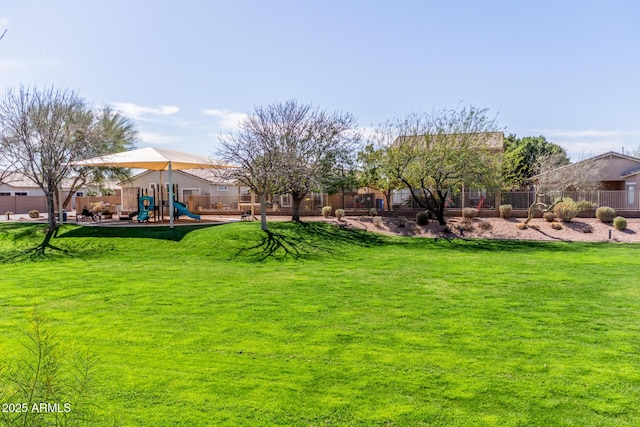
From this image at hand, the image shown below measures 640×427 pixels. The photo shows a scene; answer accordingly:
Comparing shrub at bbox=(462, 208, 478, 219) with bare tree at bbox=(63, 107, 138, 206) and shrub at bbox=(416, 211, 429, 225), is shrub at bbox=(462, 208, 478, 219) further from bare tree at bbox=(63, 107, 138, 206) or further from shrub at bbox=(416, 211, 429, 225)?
bare tree at bbox=(63, 107, 138, 206)

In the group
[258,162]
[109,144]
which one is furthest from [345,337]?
[109,144]

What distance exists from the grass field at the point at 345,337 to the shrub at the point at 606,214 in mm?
9540

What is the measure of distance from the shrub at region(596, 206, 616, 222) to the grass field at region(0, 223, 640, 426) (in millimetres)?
9540

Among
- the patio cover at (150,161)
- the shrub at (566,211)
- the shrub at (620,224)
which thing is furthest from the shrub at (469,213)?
the patio cover at (150,161)

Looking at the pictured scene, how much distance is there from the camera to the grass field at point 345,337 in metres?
5.04

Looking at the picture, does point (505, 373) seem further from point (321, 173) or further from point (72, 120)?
point (72, 120)

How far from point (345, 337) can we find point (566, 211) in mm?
21406

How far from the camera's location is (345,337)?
7434 mm

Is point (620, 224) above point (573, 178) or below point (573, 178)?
below

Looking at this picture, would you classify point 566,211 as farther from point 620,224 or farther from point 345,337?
point 345,337

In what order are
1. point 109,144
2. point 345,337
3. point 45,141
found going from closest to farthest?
point 345,337
point 45,141
point 109,144

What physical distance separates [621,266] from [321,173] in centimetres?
1419

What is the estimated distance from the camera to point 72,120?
949 inches

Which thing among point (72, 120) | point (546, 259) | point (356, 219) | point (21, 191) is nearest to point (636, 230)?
point (546, 259)
